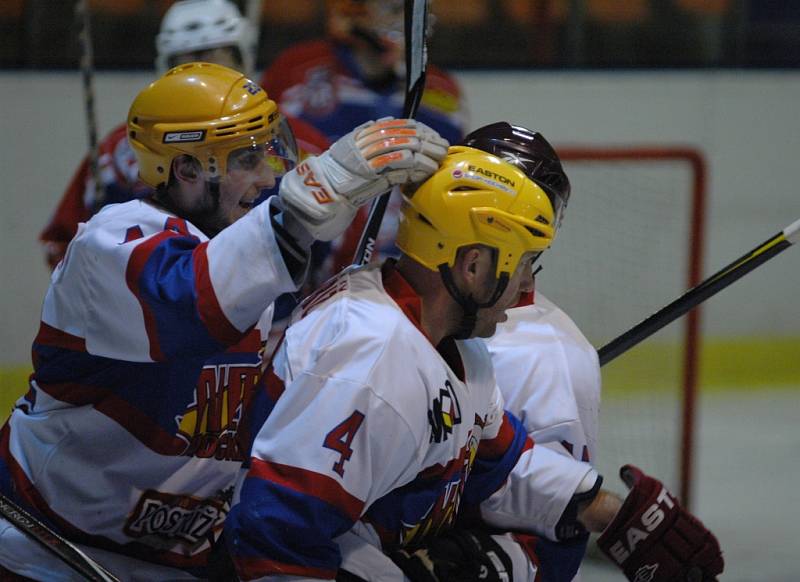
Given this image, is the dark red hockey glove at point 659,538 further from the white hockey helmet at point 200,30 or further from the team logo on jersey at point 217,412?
the white hockey helmet at point 200,30

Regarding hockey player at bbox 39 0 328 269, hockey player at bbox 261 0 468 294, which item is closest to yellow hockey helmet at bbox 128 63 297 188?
hockey player at bbox 39 0 328 269

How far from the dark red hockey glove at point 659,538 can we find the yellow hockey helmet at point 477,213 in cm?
45

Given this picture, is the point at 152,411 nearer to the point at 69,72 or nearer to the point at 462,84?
the point at 69,72

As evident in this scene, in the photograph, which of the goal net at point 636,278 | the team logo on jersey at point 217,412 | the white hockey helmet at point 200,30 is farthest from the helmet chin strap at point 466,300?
the goal net at point 636,278

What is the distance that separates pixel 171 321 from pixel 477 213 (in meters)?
0.37

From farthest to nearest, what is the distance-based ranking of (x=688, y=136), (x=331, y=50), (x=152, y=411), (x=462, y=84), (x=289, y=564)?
(x=688, y=136), (x=462, y=84), (x=331, y=50), (x=152, y=411), (x=289, y=564)

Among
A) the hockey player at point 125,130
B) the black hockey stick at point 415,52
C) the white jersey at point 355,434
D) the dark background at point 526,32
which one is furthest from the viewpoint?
the dark background at point 526,32

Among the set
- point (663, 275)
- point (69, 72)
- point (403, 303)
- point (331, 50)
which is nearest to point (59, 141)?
point (69, 72)

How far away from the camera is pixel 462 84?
4.56 metres

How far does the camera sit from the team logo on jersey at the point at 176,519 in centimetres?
177

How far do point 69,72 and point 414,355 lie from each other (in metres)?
2.80

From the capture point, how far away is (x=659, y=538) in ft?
6.19

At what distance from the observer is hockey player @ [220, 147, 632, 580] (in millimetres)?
1464

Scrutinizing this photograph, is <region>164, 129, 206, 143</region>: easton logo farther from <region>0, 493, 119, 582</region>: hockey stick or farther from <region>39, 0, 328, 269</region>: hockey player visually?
<region>39, 0, 328, 269</region>: hockey player
